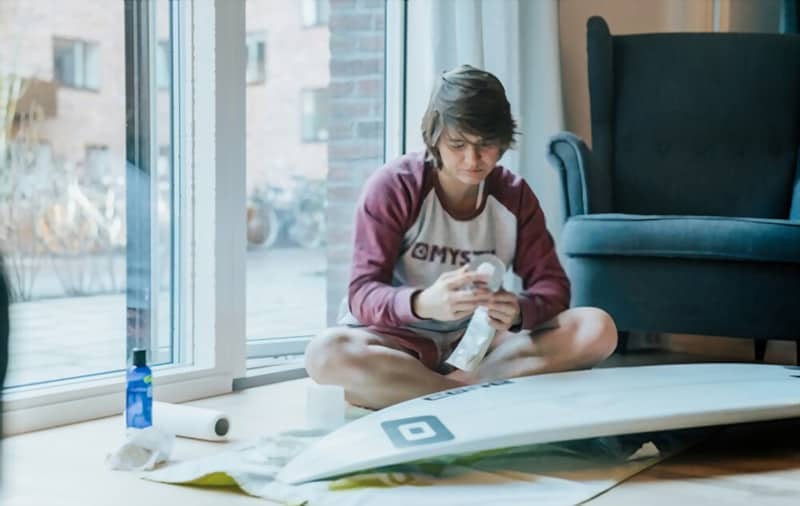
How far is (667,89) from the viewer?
293 cm

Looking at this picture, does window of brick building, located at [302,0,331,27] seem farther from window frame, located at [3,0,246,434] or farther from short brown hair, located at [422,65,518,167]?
short brown hair, located at [422,65,518,167]

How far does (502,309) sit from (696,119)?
4.80 feet

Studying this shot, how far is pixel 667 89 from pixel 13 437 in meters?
2.11

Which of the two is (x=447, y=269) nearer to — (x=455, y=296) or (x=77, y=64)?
(x=455, y=296)

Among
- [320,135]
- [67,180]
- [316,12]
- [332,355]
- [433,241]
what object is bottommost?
[332,355]

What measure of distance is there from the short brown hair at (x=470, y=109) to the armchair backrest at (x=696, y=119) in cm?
112

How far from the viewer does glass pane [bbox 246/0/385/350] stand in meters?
2.82

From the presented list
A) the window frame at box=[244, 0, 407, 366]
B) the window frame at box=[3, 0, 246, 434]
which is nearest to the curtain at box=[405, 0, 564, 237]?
the window frame at box=[244, 0, 407, 366]

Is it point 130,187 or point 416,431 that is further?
point 130,187

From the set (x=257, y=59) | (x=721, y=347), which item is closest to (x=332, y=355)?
(x=257, y=59)

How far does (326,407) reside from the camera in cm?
170

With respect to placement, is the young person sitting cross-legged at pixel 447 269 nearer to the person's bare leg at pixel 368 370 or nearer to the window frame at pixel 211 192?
the person's bare leg at pixel 368 370

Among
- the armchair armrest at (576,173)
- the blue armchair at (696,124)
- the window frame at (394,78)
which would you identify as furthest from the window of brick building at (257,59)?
the blue armchair at (696,124)

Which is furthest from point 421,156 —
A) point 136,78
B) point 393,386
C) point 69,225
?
point 69,225
